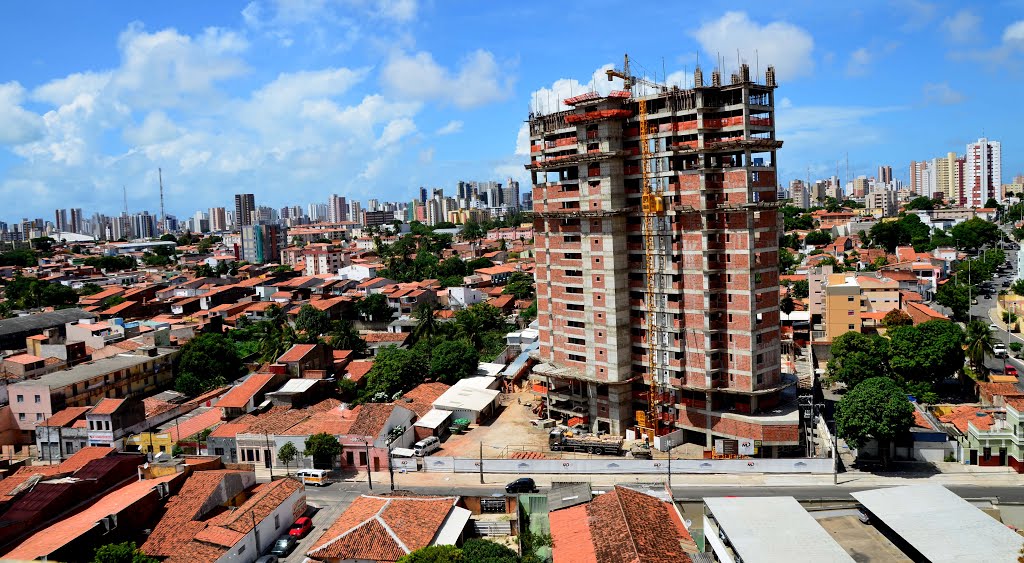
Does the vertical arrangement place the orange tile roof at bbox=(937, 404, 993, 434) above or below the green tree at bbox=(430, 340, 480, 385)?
below

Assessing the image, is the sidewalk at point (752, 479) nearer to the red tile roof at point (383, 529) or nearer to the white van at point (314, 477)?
the white van at point (314, 477)

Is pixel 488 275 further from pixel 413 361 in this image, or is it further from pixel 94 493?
pixel 94 493

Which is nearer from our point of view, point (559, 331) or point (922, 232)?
point (559, 331)

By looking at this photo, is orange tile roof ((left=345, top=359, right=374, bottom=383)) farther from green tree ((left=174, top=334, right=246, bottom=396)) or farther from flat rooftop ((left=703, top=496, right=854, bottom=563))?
flat rooftop ((left=703, top=496, right=854, bottom=563))

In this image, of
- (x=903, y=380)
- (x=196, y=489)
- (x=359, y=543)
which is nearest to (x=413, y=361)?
(x=196, y=489)

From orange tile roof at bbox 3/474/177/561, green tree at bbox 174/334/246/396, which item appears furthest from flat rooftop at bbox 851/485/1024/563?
green tree at bbox 174/334/246/396
